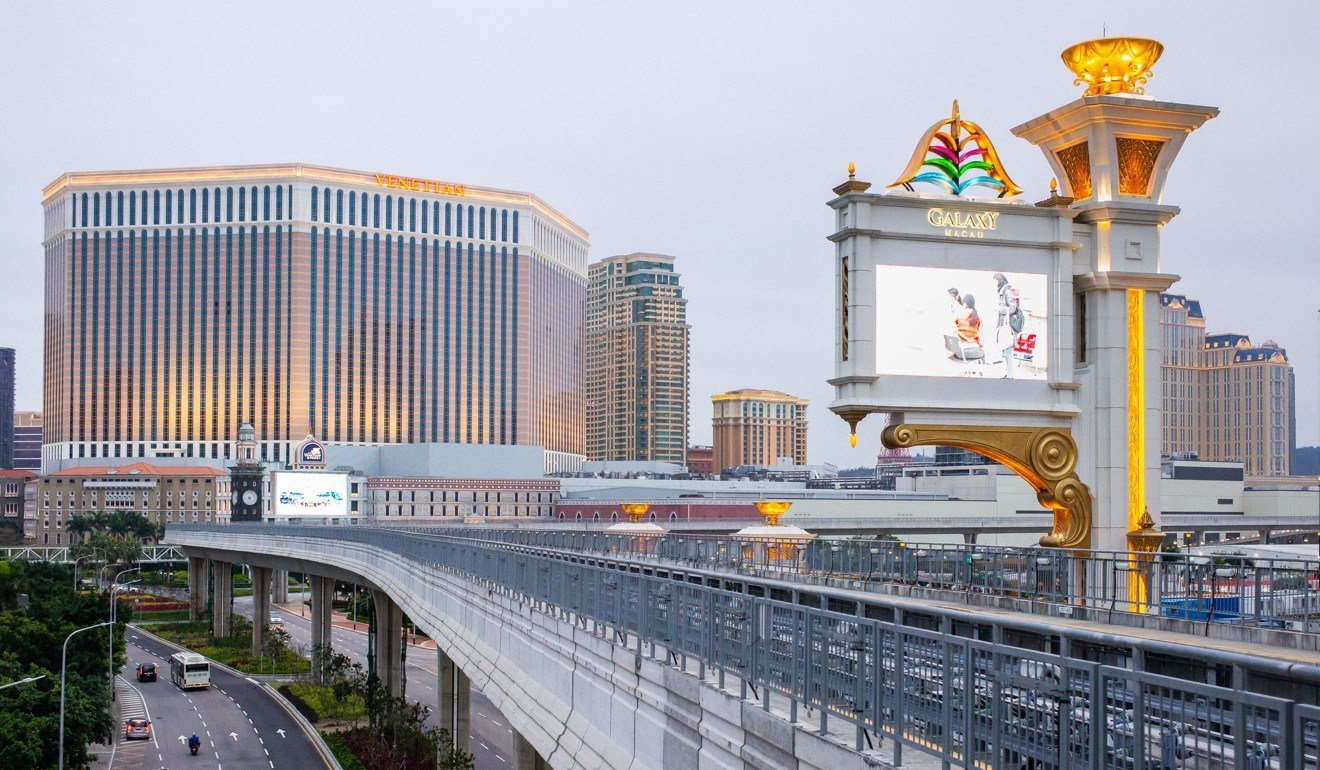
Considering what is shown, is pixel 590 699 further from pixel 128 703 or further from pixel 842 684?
pixel 128 703

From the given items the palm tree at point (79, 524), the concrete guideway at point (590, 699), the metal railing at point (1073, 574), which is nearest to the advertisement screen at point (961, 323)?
the metal railing at point (1073, 574)

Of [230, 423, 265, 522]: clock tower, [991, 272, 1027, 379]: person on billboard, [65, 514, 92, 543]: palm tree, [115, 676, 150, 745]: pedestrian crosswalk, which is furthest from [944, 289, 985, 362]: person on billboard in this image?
[65, 514, 92, 543]: palm tree

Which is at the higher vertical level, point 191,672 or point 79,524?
point 79,524

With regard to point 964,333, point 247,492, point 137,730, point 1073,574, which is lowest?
point 137,730

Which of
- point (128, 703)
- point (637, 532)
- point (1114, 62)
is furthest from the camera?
point (128, 703)

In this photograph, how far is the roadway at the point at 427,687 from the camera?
2244 inches

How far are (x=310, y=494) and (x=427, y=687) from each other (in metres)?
42.8

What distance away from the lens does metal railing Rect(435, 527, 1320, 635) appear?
19797 mm

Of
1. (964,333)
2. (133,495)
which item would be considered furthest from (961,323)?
(133,495)

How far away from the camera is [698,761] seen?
514 inches

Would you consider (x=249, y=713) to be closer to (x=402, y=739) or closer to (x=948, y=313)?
(x=402, y=739)

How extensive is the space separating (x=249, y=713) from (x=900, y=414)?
162 feet

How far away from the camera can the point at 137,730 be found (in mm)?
60594

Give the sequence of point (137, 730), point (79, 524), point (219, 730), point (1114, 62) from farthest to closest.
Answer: point (79, 524) < point (219, 730) < point (137, 730) < point (1114, 62)
